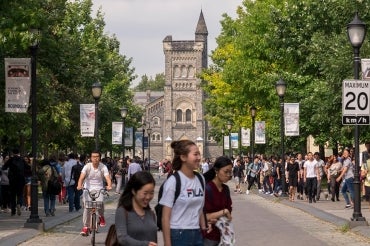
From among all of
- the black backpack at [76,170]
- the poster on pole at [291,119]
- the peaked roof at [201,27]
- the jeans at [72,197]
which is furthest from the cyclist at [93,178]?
the peaked roof at [201,27]

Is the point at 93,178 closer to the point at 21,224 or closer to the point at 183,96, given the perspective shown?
the point at 21,224

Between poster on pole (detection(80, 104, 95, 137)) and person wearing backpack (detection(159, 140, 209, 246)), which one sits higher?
poster on pole (detection(80, 104, 95, 137))

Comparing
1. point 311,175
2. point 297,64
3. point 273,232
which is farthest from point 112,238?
point 297,64

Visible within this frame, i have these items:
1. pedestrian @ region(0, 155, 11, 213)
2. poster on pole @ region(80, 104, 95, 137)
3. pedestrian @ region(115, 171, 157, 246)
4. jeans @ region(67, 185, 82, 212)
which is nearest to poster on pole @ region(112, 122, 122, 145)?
poster on pole @ region(80, 104, 95, 137)

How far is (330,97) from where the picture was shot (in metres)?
36.2

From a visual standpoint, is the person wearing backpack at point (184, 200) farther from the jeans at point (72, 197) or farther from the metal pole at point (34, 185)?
the jeans at point (72, 197)

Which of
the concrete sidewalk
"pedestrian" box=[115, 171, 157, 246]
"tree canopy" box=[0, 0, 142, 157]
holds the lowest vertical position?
the concrete sidewalk

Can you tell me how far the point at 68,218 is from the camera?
26844 millimetres

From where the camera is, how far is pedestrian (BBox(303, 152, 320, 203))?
33375mm

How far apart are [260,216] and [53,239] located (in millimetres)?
8514

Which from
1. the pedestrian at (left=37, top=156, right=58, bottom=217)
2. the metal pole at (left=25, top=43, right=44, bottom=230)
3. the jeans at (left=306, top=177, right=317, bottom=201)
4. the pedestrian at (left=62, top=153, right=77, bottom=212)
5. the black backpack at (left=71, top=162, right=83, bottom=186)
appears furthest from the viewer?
the jeans at (left=306, top=177, right=317, bottom=201)

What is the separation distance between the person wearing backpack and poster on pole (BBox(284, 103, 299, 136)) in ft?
94.1

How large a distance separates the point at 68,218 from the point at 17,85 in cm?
571

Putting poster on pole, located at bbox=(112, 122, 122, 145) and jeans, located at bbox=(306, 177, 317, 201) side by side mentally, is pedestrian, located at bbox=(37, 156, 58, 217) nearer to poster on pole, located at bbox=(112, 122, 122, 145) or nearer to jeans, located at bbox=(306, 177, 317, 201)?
jeans, located at bbox=(306, 177, 317, 201)
